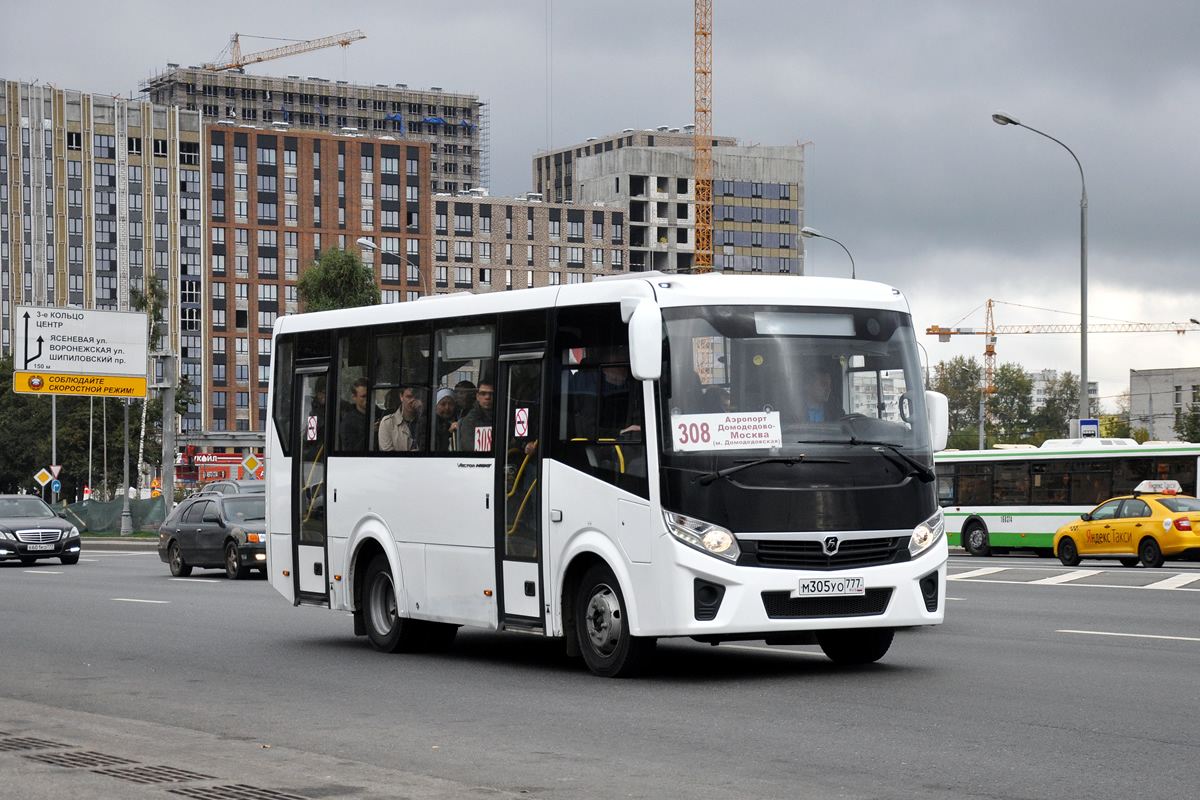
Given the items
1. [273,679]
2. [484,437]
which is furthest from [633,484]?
[273,679]

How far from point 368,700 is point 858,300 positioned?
458 centimetres

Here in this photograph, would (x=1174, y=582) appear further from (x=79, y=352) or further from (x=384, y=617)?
(x=79, y=352)

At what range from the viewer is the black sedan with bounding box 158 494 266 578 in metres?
31.2

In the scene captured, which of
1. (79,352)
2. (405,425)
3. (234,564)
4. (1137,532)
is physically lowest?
(234,564)

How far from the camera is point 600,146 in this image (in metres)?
197

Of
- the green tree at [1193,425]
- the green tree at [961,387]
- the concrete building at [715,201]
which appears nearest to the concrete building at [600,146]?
the concrete building at [715,201]

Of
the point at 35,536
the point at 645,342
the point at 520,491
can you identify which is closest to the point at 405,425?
the point at 520,491

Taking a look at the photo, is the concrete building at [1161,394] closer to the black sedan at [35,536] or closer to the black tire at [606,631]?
the black sedan at [35,536]

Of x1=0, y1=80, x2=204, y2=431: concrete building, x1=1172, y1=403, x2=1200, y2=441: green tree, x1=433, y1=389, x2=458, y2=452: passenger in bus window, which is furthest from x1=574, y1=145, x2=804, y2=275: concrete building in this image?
x1=433, y1=389, x2=458, y2=452: passenger in bus window

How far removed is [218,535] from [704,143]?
451ft

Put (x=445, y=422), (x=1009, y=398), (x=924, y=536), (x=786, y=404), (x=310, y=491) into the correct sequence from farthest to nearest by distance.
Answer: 1. (x=1009, y=398)
2. (x=310, y=491)
3. (x=445, y=422)
4. (x=924, y=536)
5. (x=786, y=404)

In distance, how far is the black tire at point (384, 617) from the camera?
1498 centimetres

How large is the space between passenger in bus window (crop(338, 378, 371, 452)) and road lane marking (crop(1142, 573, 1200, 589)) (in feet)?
43.3

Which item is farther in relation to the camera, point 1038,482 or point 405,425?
point 1038,482
